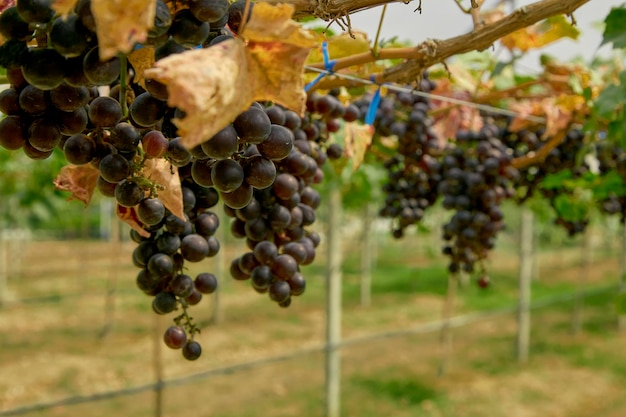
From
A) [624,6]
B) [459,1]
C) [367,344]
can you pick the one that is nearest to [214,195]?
[459,1]

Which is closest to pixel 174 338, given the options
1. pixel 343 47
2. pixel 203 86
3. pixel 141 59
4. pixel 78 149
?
pixel 78 149

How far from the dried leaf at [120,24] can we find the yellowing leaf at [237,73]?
0.10ft

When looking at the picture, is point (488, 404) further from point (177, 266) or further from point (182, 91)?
point (182, 91)

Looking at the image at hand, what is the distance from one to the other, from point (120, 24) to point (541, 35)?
1912mm

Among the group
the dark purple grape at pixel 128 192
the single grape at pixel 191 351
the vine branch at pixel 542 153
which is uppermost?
the vine branch at pixel 542 153

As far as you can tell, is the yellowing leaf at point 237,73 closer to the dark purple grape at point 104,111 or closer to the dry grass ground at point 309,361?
the dark purple grape at point 104,111

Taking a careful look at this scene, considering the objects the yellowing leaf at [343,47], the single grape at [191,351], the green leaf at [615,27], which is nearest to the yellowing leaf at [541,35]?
the green leaf at [615,27]

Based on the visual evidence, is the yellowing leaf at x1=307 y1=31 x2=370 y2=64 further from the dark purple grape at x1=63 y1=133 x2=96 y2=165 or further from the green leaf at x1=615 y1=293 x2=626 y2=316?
the green leaf at x1=615 y1=293 x2=626 y2=316

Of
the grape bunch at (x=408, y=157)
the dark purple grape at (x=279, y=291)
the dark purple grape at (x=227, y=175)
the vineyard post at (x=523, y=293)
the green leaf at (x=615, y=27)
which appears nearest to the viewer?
the dark purple grape at (x=227, y=175)

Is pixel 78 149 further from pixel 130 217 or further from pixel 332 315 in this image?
pixel 332 315

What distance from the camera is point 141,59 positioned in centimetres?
66

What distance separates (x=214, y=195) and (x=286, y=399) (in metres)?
5.69

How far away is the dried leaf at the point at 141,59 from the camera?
0.66m

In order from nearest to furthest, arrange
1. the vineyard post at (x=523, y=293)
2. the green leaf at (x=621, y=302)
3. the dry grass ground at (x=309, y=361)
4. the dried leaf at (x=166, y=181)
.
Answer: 1. the dried leaf at (x=166, y=181)
2. the green leaf at (x=621, y=302)
3. the dry grass ground at (x=309, y=361)
4. the vineyard post at (x=523, y=293)
